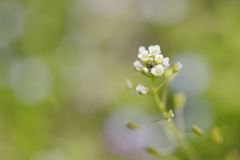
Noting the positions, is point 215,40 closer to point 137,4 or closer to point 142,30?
point 142,30

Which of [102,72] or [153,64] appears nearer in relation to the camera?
[153,64]

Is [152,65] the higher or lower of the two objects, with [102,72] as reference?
lower

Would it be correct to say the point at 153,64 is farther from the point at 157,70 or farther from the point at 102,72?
the point at 102,72

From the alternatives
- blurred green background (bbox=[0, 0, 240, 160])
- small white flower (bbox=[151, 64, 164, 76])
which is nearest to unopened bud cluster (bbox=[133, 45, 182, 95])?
small white flower (bbox=[151, 64, 164, 76])

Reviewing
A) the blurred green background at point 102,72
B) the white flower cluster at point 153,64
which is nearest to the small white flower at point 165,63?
the white flower cluster at point 153,64

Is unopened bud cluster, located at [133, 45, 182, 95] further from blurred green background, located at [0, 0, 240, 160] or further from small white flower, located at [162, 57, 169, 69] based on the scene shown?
blurred green background, located at [0, 0, 240, 160]

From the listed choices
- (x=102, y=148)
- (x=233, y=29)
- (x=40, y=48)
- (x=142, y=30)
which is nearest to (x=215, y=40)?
(x=233, y=29)

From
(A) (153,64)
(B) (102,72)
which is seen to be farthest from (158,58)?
(B) (102,72)

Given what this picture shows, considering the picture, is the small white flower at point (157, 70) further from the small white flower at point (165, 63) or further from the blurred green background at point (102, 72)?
the blurred green background at point (102, 72)

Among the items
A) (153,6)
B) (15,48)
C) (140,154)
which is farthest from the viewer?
(153,6)
